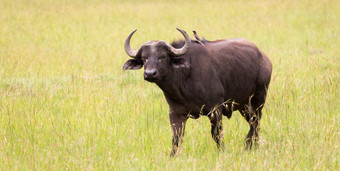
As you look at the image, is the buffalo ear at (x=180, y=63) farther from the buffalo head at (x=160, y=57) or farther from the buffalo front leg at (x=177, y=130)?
the buffalo front leg at (x=177, y=130)

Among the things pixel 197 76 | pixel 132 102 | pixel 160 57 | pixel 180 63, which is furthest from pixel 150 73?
pixel 132 102

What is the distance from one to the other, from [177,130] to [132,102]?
184 centimetres

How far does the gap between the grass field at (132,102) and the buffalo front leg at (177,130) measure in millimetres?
140

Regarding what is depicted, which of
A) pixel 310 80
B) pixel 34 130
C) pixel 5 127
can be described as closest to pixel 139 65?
pixel 34 130

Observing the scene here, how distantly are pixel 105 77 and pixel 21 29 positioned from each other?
693cm

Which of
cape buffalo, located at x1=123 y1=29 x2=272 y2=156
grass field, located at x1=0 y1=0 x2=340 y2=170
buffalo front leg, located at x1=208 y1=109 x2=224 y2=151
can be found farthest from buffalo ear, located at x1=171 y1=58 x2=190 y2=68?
grass field, located at x1=0 y1=0 x2=340 y2=170

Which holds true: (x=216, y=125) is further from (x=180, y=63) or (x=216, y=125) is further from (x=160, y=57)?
(x=160, y=57)

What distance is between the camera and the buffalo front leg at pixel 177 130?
19.3 ft

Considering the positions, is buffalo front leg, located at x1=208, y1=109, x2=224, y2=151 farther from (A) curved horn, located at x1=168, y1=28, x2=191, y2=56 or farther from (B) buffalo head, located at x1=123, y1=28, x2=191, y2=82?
(A) curved horn, located at x1=168, y1=28, x2=191, y2=56

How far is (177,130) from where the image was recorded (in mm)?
6141

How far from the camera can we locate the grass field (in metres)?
5.32

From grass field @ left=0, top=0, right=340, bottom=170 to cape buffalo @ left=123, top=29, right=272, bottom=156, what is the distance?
0.28 metres

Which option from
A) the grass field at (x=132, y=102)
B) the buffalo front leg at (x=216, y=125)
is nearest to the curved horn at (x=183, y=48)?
the buffalo front leg at (x=216, y=125)

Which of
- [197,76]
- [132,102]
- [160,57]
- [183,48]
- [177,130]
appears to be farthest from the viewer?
[132,102]
